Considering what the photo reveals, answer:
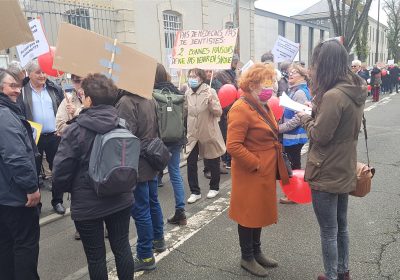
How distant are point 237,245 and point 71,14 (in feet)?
27.1

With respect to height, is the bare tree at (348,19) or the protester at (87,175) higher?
the bare tree at (348,19)

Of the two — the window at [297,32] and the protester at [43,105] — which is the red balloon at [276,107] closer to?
the protester at [43,105]

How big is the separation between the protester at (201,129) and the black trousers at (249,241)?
6.09 feet

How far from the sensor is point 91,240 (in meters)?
2.68

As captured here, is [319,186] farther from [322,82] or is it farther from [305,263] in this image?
[305,263]

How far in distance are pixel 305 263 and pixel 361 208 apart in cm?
171

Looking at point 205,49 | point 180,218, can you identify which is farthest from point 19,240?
point 205,49

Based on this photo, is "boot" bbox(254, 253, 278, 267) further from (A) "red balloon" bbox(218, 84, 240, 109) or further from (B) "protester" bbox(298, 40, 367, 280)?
(A) "red balloon" bbox(218, 84, 240, 109)

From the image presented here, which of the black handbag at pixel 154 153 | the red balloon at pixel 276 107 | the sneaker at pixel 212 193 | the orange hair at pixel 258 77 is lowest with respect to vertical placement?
the sneaker at pixel 212 193

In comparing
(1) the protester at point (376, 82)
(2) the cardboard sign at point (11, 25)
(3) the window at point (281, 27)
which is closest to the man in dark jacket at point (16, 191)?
(2) the cardboard sign at point (11, 25)

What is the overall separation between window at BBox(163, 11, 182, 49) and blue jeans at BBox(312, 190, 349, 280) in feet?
40.4

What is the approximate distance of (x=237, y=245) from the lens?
3898mm

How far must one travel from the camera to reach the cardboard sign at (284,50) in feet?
30.0

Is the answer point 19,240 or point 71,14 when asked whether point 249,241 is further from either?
point 71,14
